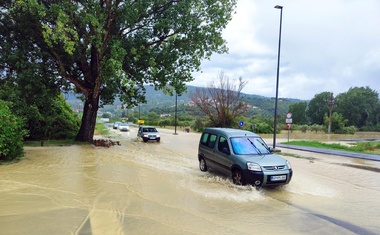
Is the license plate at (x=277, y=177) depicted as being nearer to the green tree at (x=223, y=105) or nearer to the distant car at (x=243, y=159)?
the distant car at (x=243, y=159)

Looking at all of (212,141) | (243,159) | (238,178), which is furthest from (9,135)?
(243,159)

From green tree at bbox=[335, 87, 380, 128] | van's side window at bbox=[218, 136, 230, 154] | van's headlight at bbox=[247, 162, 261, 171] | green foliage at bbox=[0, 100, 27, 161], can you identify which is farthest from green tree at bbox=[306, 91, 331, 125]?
green foliage at bbox=[0, 100, 27, 161]

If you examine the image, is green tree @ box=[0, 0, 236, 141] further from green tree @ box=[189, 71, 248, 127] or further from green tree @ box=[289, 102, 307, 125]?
green tree @ box=[289, 102, 307, 125]

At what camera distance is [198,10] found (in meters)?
19.8

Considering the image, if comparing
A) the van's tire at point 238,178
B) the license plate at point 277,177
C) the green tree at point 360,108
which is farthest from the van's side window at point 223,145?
the green tree at point 360,108

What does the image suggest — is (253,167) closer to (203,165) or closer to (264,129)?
(203,165)

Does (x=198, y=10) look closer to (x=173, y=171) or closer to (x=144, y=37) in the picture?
(x=144, y=37)

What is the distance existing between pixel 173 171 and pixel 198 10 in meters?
12.4

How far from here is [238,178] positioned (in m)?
8.99

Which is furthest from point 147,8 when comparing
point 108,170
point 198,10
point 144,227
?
point 144,227

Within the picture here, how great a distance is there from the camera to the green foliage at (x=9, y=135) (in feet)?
39.1

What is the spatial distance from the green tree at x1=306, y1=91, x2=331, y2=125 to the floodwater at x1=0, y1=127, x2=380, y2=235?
279 feet

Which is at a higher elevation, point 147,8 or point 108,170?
point 147,8

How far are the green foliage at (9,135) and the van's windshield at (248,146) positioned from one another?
369 inches
